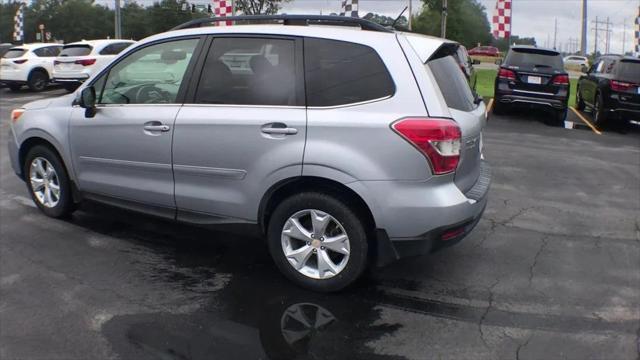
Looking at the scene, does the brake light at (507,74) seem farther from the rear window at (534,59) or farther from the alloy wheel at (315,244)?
the alloy wheel at (315,244)

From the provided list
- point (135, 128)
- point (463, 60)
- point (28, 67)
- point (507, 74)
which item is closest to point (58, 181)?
point (135, 128)

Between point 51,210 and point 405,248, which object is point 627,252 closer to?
point 405,248

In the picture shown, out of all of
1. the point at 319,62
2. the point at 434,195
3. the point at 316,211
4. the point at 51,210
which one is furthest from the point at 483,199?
the point at 51,210

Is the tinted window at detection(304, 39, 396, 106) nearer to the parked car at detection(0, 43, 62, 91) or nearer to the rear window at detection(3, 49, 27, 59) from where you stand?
the parked car at detection(0, 43, 62, 91)

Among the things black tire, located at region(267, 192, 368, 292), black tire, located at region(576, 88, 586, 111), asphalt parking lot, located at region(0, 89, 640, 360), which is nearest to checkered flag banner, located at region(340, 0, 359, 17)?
black tire, located at region(576, 88, 586, 111)

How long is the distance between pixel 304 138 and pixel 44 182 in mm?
2950

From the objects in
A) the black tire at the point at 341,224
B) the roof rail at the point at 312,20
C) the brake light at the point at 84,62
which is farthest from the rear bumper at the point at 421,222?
the brake light at the point at 84,62

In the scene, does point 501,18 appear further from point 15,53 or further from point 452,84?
point 452,84

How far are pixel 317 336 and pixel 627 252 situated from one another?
316 cm

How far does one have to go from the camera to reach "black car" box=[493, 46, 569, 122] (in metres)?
13.3

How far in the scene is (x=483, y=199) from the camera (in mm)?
4250

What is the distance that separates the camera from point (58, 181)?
5324 mm

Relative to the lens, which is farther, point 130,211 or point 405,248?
point 130,211

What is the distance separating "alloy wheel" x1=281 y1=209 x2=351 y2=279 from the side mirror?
79.1 inches
